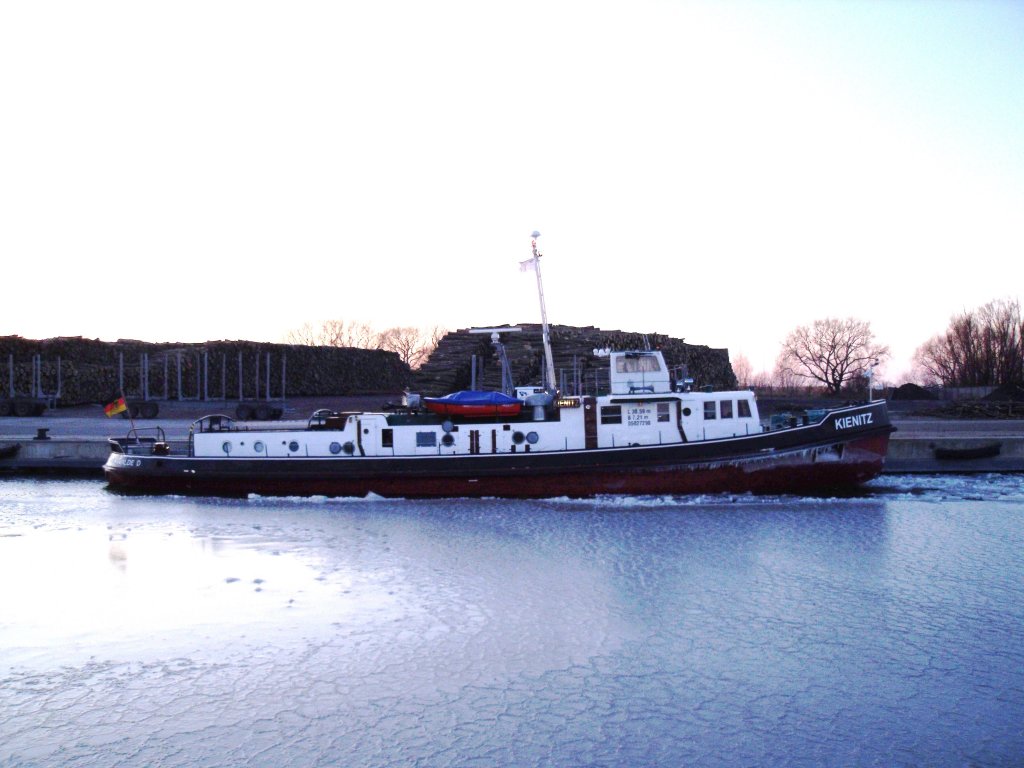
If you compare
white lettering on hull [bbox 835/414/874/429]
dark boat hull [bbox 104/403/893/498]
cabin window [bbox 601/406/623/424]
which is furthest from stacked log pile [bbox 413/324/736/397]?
white lettering on hull [bbox 835/414/874/429]

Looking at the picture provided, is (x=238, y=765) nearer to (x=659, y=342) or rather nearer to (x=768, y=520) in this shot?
(x=768, y=520)

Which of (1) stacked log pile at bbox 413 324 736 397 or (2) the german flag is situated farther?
(1) stacked log pile at bbox 413 324 736 397

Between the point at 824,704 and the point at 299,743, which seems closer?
the point at 299,743

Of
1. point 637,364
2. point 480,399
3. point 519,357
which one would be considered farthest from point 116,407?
point 519,357

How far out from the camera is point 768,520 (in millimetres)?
17047

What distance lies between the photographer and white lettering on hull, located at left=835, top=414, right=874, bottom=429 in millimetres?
20141

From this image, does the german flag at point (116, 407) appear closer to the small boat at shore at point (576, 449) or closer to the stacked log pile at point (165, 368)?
the small boat at shore at point (576, 449)

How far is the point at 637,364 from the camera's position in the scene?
68.8ft

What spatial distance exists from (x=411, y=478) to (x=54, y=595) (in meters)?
9.88

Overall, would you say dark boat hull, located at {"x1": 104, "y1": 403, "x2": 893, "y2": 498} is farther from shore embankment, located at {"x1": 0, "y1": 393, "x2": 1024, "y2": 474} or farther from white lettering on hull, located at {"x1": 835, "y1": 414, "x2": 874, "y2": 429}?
shore embankment, located at {"x1": 0, "y1": 393, "x2": 1024, "y2": 474}

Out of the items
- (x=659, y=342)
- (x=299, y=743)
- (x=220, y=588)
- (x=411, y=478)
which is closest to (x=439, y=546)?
(x=220, y=588)

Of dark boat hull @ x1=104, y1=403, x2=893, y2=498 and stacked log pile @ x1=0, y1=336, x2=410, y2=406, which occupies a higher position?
stacked log pile @ x1=0, y1=336, x2=410, y2=406

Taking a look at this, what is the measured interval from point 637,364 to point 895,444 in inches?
393

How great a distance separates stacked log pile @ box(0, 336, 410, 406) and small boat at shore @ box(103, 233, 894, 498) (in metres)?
19.8
